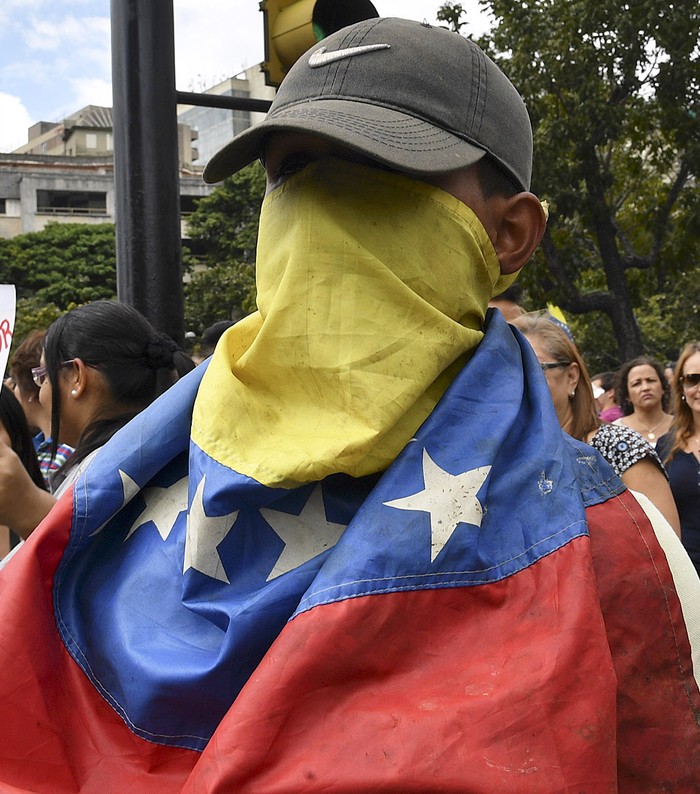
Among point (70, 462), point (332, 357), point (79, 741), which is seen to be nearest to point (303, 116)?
point (332, 357)

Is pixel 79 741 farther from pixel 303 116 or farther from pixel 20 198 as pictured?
pixel 20 198

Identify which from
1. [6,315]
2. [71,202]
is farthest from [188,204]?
[6,315]

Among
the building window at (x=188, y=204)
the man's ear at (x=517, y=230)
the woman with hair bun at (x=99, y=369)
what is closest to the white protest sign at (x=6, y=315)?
the woman with hair bun at (x=99, y=369)

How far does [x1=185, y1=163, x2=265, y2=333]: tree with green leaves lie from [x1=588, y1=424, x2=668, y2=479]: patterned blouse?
3279cm

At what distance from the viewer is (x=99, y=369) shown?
3250mm

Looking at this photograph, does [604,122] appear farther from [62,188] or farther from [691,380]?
[62,188]

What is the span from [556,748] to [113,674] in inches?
24.2

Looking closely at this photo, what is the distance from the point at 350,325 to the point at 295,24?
9.75 ft

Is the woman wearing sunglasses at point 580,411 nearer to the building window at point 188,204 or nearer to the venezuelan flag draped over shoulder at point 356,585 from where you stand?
the venezuelan flag draped over shoulder at point 356,585

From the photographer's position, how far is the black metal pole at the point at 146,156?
3994 mm

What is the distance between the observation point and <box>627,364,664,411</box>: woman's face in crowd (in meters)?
7.98

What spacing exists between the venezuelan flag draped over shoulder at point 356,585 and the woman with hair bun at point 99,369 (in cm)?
177

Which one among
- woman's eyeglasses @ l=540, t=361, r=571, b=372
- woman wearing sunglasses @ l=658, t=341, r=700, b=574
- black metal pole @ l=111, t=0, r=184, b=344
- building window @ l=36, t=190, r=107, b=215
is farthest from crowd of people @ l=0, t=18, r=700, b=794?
building window @ l=36, t=190, r=107, b=215

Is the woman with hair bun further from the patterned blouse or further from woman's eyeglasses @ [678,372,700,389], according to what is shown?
woman's eyeglasses @ [678,372,700,389]
